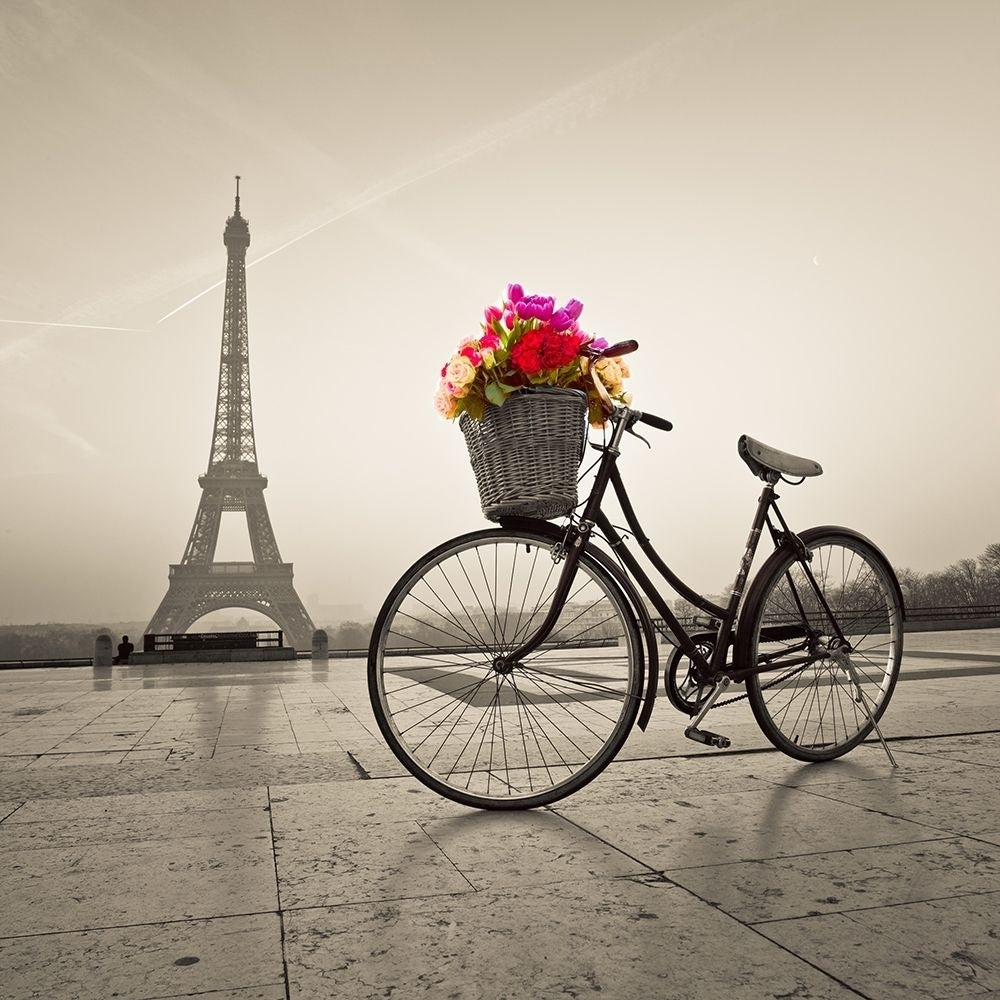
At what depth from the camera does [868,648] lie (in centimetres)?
354

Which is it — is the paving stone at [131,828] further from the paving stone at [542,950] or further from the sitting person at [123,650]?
the sitting person at [123,650]

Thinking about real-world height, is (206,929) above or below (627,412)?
below

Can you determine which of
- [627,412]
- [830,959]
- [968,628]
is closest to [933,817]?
[830,959]

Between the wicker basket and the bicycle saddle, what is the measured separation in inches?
30.9

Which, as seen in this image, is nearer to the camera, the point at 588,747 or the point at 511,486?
the point at 511,486

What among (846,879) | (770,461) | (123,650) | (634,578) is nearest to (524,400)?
(634,578)

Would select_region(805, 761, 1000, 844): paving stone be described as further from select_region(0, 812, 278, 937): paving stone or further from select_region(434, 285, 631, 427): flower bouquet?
select_region(0, 812, 278, 937): paving stone

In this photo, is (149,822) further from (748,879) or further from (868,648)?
(868,648)

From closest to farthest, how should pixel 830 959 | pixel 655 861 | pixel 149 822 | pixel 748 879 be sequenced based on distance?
pixel 830 959 → pixel 748 879 → pixel 655 861 → pixel 149 822

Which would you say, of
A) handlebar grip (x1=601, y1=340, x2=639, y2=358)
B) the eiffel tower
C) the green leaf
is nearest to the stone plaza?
the green leaf

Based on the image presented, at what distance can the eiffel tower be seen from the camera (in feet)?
124

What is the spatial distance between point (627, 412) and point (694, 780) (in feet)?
4.26

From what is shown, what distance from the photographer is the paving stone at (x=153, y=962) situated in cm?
143

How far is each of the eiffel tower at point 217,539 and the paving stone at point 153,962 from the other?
3586cm
